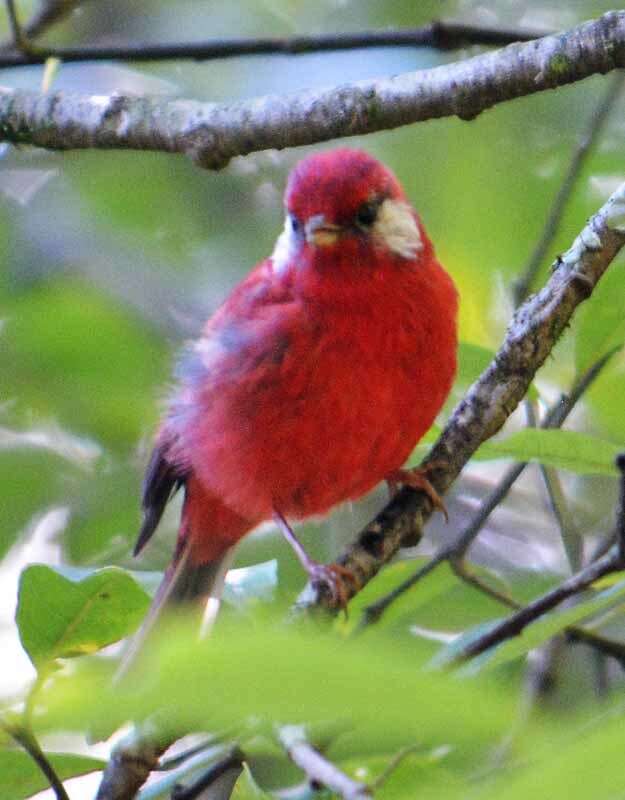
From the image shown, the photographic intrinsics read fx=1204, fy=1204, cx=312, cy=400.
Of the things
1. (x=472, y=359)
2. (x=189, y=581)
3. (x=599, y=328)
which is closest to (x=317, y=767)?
(x=599, y=328)

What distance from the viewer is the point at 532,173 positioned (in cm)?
453

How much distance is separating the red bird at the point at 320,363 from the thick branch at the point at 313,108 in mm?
882

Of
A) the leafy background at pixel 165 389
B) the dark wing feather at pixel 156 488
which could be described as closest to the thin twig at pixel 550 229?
the leafy background at pixel 165 389

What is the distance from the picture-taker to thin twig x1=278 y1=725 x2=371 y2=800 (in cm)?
108

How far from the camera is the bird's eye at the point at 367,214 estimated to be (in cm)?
399

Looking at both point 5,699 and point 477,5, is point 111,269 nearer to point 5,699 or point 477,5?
point 477,5

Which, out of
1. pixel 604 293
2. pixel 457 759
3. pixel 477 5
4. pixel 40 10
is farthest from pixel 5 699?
pixel 477 5

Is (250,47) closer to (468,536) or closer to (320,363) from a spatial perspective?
(320,363)

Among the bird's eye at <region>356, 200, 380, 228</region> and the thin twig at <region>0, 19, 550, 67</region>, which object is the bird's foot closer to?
the bird's eye at <region>356, 200, 380, 228</region>

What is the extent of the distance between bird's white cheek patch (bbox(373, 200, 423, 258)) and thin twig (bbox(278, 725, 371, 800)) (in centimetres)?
251

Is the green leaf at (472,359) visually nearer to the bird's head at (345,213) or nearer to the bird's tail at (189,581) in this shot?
the bird's head at (345,213)

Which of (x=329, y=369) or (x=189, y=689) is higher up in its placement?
(x=189, y=689)

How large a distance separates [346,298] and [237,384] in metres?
0.45

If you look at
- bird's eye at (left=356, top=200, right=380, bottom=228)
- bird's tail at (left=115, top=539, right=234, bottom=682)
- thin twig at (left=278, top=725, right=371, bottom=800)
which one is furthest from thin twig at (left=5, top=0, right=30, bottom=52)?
thin twig at (left=278, top=725, right=371, bottom=800)
